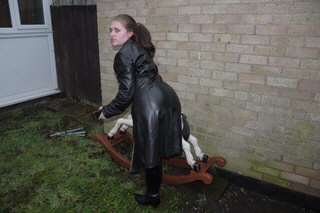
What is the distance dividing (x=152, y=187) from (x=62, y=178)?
4.52 ft

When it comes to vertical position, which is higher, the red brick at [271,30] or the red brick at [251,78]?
the red brick at [271,30]

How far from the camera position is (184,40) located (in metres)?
3.27

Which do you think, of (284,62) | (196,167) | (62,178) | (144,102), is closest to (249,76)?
(284,62)

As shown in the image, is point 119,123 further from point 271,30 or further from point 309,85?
point 309,85

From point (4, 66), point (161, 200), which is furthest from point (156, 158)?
point (4, 66)

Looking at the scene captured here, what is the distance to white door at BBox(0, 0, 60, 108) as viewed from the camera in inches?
210

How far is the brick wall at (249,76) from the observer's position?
2.63 m

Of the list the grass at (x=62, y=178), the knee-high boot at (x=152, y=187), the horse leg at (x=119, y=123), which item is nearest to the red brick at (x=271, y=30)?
the knee-high boot at (x=152, y=187)

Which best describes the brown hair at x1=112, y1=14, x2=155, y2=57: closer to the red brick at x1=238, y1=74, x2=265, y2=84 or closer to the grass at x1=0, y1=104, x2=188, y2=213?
the red brick at x1=238, y1=74, x2=265, y2=84

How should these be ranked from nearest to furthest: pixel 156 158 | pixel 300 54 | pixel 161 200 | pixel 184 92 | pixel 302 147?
pixel 156 158
pixel 300 54
pixel 302 147
pixel 161 200
pixel 184 92

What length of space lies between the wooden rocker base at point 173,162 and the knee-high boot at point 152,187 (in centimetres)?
41

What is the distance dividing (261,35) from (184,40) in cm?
94

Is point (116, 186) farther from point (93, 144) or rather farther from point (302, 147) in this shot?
point (302, 147)

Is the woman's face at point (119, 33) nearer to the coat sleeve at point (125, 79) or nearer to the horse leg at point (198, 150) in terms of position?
the coat sleeve at point (125, 79)
